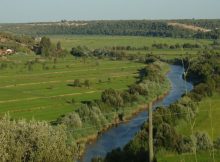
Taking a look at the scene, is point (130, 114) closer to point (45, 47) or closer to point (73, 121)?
point (73, 121)

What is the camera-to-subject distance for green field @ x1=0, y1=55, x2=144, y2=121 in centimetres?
3453

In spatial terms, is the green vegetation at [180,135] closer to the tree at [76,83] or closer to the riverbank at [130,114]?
the riverbank at [130,114]

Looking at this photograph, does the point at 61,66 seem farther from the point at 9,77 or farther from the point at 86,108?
the point at 86,108

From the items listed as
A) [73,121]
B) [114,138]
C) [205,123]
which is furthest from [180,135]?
[73,121]

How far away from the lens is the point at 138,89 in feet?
122

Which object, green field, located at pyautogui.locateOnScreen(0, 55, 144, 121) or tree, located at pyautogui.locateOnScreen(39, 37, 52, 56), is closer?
green field, located at pyautogui.locateOnScreen(0, 55, 144, 121)

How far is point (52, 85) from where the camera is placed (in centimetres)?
4747

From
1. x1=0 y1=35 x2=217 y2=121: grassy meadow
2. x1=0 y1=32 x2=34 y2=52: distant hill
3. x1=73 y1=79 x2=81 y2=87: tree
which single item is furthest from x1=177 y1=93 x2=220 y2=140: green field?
x1=0 y1=32 x2=34 y2=52: distant hill

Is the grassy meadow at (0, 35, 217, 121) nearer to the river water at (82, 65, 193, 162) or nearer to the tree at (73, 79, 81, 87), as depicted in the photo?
the tree at (73, 79, 81, 87)

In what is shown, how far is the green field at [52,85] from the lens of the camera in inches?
1359

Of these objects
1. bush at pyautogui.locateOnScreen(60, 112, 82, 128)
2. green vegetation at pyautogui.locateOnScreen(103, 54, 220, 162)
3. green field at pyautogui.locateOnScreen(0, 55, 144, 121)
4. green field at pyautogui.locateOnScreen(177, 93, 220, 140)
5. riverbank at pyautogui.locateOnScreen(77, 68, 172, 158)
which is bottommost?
green field at pyautogui.locateOnScreen(0, 55, 144, 121)

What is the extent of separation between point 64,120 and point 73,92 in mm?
16942

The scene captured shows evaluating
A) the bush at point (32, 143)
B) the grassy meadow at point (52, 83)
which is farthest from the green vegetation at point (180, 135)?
the grassy meadow at point (52, 83)

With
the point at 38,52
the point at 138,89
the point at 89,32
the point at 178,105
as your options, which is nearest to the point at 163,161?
the point at 178,105
